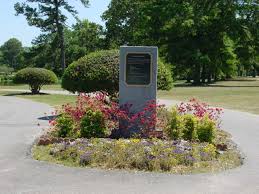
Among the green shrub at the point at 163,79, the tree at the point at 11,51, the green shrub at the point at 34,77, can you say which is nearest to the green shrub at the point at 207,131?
the green shrub at the point at 163,79

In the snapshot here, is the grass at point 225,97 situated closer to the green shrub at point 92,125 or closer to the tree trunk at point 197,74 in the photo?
the green shrub at point 92,125

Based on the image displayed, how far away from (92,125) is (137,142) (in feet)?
6.31

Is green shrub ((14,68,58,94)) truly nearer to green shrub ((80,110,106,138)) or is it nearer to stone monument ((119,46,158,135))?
stone monument ((119,46,158,135))

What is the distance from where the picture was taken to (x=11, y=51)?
582 ft

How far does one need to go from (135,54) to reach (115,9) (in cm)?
6546

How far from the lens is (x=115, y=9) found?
77000 millimetres

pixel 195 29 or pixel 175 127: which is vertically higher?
pixel 195 29

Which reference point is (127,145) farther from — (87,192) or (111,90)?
(111,90)

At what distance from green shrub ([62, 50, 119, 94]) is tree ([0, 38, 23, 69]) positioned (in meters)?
155

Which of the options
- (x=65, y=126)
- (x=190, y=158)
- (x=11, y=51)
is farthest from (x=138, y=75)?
(x=11, y=51)

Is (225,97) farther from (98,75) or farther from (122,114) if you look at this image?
(122,114)

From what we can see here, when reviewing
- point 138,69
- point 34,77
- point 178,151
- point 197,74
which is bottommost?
point 178,151

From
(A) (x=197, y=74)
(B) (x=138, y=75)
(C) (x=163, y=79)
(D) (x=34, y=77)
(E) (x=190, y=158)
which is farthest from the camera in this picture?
(A) (x=197, y=74)

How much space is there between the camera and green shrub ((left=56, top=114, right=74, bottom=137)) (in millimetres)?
12188
